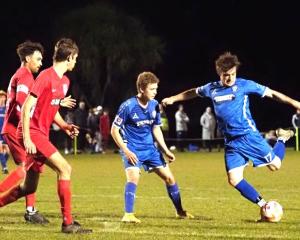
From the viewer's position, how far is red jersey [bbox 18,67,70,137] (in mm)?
8438

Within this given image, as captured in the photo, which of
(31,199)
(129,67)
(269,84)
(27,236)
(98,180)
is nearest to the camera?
(27,236)

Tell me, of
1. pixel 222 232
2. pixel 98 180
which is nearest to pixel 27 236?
pixel 222 232

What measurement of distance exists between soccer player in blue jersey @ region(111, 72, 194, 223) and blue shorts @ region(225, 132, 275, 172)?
29.9 inches

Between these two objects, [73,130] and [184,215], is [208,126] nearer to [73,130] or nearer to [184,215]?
[184,215]

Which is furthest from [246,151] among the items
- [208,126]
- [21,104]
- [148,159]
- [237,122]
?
[208,126]

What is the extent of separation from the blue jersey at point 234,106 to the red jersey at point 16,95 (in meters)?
2.31

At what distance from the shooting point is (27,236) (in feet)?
27.1

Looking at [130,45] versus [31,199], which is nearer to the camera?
[31,199]

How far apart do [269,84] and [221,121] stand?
36370 mm

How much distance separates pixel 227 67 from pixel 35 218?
9.72ft

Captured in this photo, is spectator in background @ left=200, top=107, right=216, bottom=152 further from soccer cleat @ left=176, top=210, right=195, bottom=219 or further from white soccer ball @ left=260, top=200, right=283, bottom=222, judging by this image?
white soccer ball @ left=260, top=200, right=283, bottom=222

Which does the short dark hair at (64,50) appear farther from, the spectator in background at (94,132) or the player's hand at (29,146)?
the spectator in background at (94,132)

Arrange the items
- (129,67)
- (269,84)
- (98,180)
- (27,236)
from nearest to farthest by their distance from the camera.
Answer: (27,236) → (98,180) → (129,67) → (269,84)

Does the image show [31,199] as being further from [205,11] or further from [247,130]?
[205,11]
